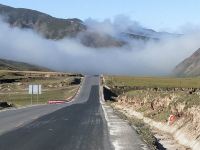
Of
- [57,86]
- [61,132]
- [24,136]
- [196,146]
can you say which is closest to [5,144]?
[24,136]

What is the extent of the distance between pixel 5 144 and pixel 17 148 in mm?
1730

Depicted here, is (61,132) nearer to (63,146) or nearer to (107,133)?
(107,133)

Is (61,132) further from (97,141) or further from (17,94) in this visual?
(17,94)

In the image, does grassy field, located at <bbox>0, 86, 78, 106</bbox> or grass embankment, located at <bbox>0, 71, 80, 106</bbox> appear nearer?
grassy field, located at <bbox>0, 86, 78, 106</bbox>

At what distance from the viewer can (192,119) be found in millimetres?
32000

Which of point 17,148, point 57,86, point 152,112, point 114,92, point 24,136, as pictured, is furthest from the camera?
point 57,86

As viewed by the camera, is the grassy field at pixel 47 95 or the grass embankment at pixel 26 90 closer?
the grassy field at pixel 47 95

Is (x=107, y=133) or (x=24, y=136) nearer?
(x=24, y=136)

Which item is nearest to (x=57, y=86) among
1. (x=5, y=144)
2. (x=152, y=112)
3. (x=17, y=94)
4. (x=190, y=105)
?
(x=17, y=94)

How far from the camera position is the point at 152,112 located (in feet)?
156

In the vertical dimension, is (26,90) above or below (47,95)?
above

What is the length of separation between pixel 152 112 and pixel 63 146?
2394 centimetres

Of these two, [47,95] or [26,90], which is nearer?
[47,95]

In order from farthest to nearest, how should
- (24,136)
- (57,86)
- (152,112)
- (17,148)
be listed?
1. (57,86)
2. (152,112)
3. (24,136)
4. (17,148)
